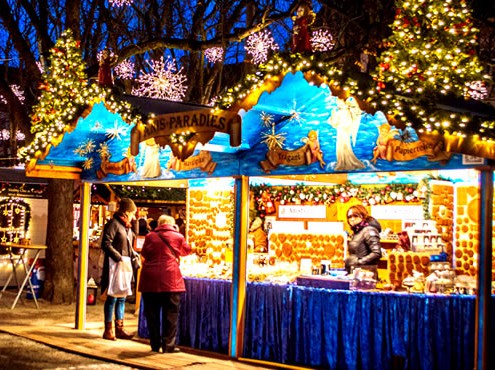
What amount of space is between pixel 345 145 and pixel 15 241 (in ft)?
36.7

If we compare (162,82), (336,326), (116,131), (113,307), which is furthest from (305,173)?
(162,82)

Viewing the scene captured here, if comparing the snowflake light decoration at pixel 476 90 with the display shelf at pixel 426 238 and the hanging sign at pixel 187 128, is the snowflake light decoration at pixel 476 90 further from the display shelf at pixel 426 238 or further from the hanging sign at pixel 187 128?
the hanging sign at pixel 187 128

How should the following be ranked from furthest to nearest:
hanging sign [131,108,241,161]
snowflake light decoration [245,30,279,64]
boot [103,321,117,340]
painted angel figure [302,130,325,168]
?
1. snowflake light decoration [245,30,279,64]
2. boot [103,321,117,340]
3. painted angel figure [302,130,325,168]
4. hanging sign [131,108,241,161]

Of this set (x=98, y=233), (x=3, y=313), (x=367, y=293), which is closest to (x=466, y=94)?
(x=367, y=293)

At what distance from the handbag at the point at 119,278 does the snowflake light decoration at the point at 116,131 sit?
2.13 meters

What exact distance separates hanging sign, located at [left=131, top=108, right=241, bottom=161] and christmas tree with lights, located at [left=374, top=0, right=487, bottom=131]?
1676mm

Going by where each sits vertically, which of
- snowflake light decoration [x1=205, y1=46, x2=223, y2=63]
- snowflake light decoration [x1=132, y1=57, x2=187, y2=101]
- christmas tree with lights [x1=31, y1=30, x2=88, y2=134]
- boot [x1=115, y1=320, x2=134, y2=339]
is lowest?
boot [x1=115, y1=320, x2=134, y2=339]

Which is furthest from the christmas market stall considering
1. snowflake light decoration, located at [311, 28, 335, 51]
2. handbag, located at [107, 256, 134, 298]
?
snowflake light decoration, located at [311, 28, 335, 51]

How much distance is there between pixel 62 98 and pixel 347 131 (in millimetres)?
4534

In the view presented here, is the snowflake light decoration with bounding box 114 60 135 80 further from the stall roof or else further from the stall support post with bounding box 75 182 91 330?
the stall roof

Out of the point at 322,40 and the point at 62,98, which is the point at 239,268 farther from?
the point at 322,40

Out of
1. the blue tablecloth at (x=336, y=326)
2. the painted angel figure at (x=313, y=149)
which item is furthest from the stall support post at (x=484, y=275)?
the painted angel figure at (x=313, y=149)

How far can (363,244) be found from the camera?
34.1 ft

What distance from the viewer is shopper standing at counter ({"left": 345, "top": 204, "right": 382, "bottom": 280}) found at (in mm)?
10234
